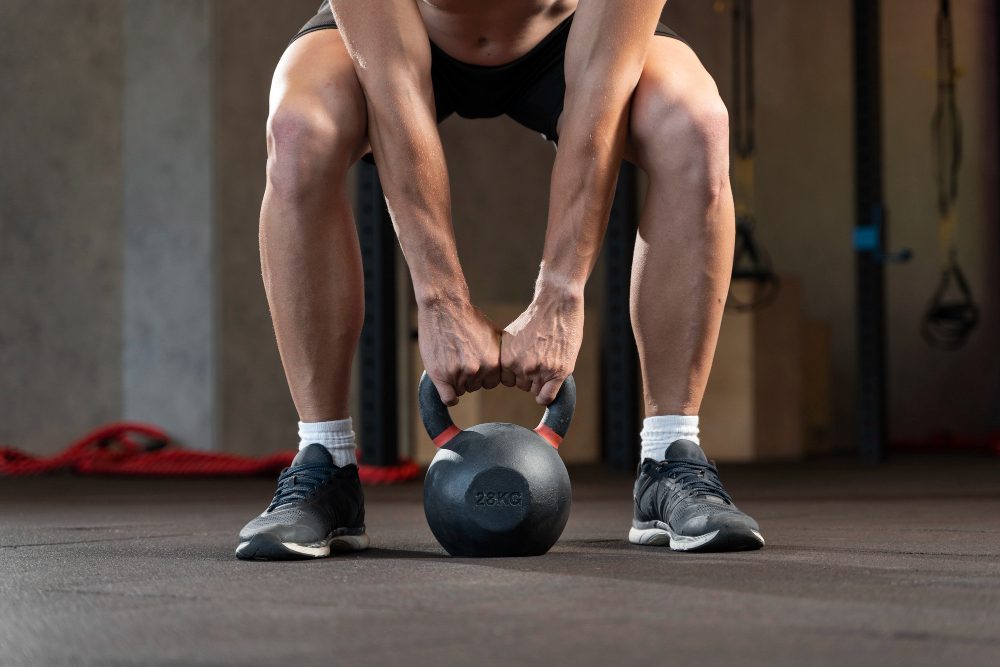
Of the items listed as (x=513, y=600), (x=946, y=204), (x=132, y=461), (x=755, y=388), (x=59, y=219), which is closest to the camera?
(x=513, y=600)

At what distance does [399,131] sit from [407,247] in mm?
139

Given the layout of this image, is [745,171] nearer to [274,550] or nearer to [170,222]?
[170,222]

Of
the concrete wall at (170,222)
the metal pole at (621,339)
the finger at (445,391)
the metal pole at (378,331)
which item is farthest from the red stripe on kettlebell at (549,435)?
the concrete wall at (170,222)

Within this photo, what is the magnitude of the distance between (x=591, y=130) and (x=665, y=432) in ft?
1.32

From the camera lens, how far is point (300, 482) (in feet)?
5.16

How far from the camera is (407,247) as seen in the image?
154 cm

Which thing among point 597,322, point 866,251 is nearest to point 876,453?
point 866,251

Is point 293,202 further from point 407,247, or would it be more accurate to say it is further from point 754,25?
point 754,25

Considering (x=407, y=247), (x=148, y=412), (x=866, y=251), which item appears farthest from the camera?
(x=866, y=251)

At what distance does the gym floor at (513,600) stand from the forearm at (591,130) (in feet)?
1.17

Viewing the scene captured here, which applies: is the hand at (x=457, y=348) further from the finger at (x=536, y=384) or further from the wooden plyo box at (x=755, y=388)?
the wooden plyo box at (x=755, y=388)

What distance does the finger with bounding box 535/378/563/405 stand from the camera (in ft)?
4.88

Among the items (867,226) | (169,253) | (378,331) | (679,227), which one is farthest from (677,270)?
(867,226)

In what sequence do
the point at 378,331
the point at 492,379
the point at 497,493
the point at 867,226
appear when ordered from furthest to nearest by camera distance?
the point at 867,226 → the point at 378,331 → the point at 492,379 → the point at 497,493
